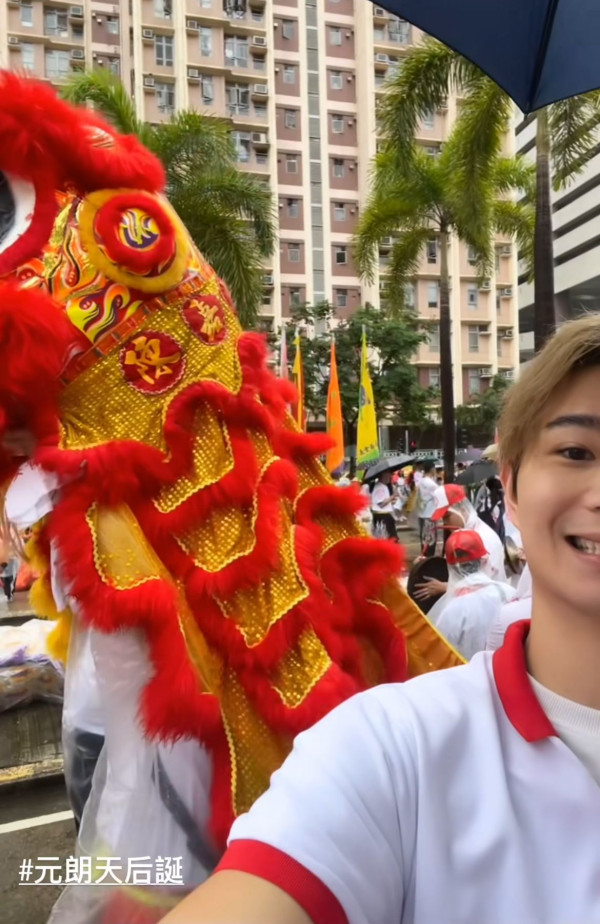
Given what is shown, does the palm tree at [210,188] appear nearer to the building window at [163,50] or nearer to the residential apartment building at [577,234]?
the residential apartment building at [577,234]

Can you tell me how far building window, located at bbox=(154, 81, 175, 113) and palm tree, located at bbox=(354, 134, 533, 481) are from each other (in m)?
19.4

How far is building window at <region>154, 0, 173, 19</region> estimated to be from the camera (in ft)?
90.7

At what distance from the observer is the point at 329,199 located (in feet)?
97.7

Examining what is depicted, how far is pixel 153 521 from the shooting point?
1.58 meters

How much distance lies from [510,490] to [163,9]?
33064mm

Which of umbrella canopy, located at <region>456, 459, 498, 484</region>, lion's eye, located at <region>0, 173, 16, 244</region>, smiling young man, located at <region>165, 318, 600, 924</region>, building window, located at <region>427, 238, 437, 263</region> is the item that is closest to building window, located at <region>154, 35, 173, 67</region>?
building window, located at <region>427, 238, 437, 263</region>

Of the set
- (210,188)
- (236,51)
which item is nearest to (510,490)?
(210,188)

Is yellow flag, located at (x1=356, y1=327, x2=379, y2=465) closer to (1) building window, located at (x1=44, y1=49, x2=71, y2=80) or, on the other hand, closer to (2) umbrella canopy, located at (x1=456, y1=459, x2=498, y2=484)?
(2) umbrella canopy, located at (x1=456, y1=459, x2=498, y2=484)

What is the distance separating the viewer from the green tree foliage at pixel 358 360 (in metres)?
20.7

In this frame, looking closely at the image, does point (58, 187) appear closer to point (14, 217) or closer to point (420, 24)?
point (14, 217)

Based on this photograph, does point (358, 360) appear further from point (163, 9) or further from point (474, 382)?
point (163, 9)

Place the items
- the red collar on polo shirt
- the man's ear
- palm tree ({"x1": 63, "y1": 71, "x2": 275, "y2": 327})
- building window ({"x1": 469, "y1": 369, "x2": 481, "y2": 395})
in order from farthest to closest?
1. building window ({"x1": 469, "y1": 369, "x2": 481, "y2": 395})
2. palm tree ({"x1": 63, "y1": 71, "x2": 275, "y2": 327})
3. the man's ear
4. the red collar on polo shirt

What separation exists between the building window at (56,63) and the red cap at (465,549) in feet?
103

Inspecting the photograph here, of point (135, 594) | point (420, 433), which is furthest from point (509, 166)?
point (420, 433)
